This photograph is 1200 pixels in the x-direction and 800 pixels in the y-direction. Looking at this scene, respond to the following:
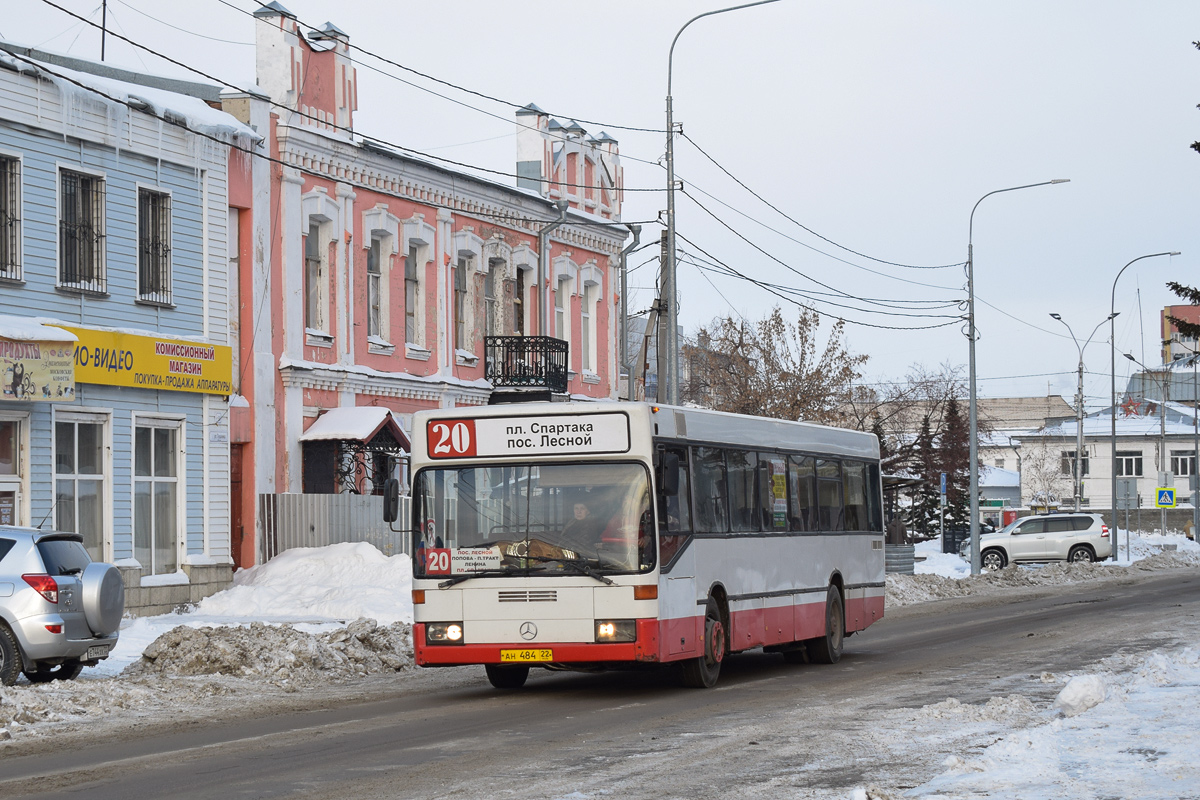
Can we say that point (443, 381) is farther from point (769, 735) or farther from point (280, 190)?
point (769, 735)

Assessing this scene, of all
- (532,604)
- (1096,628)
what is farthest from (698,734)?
(1096,628)

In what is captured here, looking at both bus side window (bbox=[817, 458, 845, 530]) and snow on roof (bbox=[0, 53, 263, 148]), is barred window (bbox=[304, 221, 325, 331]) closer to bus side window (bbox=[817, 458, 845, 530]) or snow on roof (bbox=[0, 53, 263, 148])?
snow on roof (bbox=[0, 53, 263, 148])

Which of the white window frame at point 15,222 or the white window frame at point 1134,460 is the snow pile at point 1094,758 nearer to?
the white window frame at point 15,222

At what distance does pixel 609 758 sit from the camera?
1066 cm

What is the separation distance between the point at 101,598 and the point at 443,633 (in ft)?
12.5

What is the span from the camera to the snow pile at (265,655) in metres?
17.5

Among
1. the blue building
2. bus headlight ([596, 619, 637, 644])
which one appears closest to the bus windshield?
bus headlight ([596, 619, 637, 644])

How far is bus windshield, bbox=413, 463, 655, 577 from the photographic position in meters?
14.5

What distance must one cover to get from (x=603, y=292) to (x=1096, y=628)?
20.5 metres

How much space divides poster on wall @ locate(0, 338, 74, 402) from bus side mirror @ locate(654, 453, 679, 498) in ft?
35.8

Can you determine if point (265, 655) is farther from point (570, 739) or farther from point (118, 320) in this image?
point (118, 320)

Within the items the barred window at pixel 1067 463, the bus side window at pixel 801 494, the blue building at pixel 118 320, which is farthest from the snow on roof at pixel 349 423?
the barred window at pixel 1067 463

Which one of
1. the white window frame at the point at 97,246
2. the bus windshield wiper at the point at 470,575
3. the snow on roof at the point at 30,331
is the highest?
the white window frame at the point at 97,246

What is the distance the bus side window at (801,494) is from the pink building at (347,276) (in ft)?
39.7
